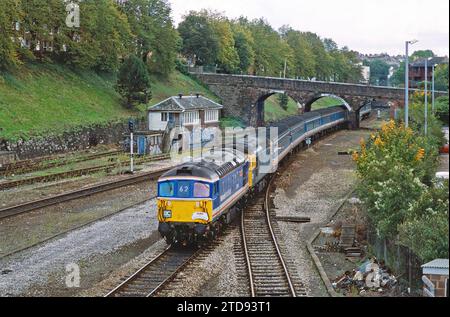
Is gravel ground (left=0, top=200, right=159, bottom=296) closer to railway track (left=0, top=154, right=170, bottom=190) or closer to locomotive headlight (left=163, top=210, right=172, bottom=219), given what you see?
locomotive headlight (left=163, top=210, right=172, bottom=219)

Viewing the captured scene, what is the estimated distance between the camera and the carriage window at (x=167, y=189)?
19078 millimetres

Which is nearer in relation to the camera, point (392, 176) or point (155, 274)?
point (155, 274)

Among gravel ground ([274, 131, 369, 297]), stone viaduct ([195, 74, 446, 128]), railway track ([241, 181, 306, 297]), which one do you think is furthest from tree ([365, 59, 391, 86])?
railway track ([241, 181, 306, 297])

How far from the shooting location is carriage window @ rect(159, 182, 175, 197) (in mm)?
19078

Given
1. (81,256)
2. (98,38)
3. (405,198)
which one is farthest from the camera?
(98,38)

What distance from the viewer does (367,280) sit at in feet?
51.9

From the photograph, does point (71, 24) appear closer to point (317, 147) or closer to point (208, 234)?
point (317, 147)

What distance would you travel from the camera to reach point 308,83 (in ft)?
238

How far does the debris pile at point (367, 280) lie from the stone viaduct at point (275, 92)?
170ft

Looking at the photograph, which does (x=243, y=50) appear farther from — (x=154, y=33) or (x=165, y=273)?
(x=165, y=273)

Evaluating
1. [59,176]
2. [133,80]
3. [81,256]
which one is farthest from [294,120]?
[81,256]

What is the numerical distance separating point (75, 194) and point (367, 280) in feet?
57.9

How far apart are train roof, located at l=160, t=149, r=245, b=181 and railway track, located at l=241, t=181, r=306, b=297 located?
94.8 inches
